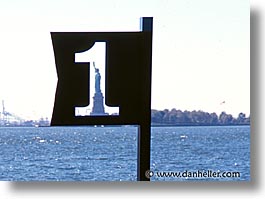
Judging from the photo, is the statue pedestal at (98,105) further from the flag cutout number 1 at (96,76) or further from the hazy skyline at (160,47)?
the hazy skyline at (160,47)

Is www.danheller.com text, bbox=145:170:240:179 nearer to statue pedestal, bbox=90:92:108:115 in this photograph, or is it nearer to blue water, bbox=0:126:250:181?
blue water, bbox=0:126:250:181

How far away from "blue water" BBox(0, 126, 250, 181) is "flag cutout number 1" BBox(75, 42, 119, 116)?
0.15 metres

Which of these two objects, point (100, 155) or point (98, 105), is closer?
point (98, 105)

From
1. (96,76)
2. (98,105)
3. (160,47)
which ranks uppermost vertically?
(160,47)

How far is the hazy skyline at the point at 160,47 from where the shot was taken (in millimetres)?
4820

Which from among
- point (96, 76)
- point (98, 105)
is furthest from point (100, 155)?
point (96, 76)

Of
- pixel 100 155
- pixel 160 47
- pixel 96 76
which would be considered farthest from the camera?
pixel 100 155

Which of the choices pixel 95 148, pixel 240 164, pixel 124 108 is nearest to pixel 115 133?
pixel 95 148

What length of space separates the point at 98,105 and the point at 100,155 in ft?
2.78

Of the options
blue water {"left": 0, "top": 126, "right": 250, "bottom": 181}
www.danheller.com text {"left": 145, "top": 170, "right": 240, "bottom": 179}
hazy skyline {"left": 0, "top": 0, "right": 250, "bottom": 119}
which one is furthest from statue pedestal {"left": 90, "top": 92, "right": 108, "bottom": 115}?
www.danheller.com text {"left": 145, "top": 170, "right": 240, "bottom": 179}

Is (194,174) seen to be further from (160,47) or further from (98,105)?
(160,47)

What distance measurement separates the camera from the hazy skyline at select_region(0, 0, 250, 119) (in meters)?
4.82

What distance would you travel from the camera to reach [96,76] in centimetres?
477
